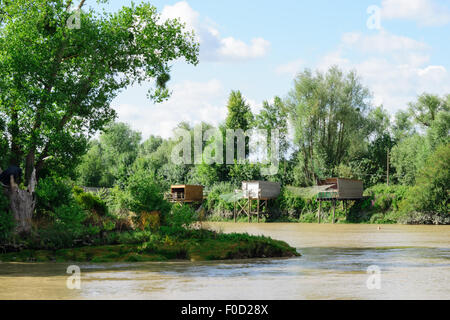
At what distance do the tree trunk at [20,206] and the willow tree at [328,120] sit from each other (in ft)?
150

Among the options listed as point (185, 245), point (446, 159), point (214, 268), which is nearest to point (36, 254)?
point (185, 245)

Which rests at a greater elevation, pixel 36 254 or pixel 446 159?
pixel 446 159

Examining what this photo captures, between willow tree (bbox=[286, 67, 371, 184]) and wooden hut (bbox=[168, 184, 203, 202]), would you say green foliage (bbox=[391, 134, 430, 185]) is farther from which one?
wooden hut (bbox=[168, 184, 203, 202])

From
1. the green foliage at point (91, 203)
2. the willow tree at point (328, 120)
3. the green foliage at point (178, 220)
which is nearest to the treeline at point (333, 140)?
the willow tree at point (328, 120)

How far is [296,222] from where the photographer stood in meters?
57.0

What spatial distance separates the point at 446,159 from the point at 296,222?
51.0 feet

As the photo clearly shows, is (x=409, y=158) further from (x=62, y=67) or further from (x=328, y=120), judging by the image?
(x=62, y=67)

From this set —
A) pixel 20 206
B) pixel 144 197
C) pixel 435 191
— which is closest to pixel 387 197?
pixel 435 191

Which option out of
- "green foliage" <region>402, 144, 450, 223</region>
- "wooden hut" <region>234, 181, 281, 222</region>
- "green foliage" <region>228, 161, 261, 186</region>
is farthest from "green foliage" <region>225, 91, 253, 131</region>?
"green foliage" <region>402, 144, 450, 223</region>

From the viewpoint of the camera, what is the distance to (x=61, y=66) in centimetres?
2272

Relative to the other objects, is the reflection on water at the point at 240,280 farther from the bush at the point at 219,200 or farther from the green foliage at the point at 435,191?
the bush at the point at 219,200

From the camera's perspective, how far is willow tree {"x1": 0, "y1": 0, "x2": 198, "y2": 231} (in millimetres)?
21094

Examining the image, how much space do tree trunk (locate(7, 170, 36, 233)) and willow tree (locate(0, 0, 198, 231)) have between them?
42cm
